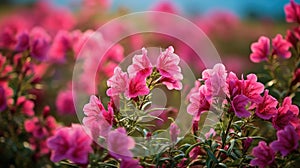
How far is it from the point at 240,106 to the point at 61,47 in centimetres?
141

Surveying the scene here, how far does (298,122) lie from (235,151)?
22cm

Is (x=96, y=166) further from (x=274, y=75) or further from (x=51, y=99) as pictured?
(x=51, y=99)

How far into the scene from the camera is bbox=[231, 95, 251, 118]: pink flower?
159 centimetres

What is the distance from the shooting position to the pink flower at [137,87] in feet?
5.32

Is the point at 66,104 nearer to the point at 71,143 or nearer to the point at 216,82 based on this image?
the point at 71,143

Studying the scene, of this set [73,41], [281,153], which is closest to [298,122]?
[281,153]

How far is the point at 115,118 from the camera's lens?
66.4 inches

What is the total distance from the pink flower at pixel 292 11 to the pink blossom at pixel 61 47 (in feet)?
3.61

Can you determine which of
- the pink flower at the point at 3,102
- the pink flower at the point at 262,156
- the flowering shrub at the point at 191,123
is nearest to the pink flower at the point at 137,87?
the flowering shrub at the point at 191,123

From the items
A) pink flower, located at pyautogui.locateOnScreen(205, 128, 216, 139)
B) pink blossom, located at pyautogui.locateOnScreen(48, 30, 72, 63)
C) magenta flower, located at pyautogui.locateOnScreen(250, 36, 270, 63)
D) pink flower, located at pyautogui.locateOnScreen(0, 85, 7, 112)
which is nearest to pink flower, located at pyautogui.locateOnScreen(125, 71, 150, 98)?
pink flower, located at pyautogui.locateOnScreen(205, 128, 216, 139)

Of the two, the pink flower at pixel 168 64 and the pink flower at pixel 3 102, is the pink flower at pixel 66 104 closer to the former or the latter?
the pink flower at pixel 3 102

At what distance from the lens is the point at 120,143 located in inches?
61.9

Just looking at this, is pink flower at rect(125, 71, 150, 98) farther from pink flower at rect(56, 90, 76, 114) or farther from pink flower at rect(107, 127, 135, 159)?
pink flower at rect(56, 90, 76, 114)

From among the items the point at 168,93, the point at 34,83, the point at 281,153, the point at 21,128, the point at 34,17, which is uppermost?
the point at 34,17
